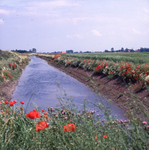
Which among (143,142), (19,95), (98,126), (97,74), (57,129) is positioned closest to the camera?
(143,142)

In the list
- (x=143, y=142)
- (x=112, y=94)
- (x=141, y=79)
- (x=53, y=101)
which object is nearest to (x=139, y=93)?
(x=141, y=79)

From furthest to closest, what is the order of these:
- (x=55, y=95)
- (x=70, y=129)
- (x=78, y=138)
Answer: (x=55, y=95) → (x=70, y=129) → (x=78, y=138)

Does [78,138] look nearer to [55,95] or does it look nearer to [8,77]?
[55,95]

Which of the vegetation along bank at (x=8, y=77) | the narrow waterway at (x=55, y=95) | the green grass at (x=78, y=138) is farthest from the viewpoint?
the vegetation along bank at (x=8, y=77)

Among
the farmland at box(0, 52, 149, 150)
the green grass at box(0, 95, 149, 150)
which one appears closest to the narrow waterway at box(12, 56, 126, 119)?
the farmland at box(0, 52, 149, 150)

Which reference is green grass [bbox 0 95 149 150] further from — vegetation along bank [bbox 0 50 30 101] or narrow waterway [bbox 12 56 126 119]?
vegetation along bank [bbox 0 50 30 101]

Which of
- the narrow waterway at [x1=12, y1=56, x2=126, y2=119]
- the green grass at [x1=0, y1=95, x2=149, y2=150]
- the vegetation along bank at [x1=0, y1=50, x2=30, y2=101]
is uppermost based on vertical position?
the green grass at [x1=0, y1=95, x2=149, y2=150]

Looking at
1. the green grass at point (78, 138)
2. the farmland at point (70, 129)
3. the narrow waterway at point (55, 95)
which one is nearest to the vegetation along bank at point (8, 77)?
the narrow waterway at point (55, 95)

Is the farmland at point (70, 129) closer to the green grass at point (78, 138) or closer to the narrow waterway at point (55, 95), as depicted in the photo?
the green grass at point (78, 138)

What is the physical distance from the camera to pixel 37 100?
9891 millimetres

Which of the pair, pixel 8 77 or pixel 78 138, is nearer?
pixel 78 138

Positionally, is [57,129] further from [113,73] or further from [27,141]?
[113,73]

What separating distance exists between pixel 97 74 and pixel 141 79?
656cm

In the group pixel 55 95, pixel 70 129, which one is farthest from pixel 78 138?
pixel 55 95
